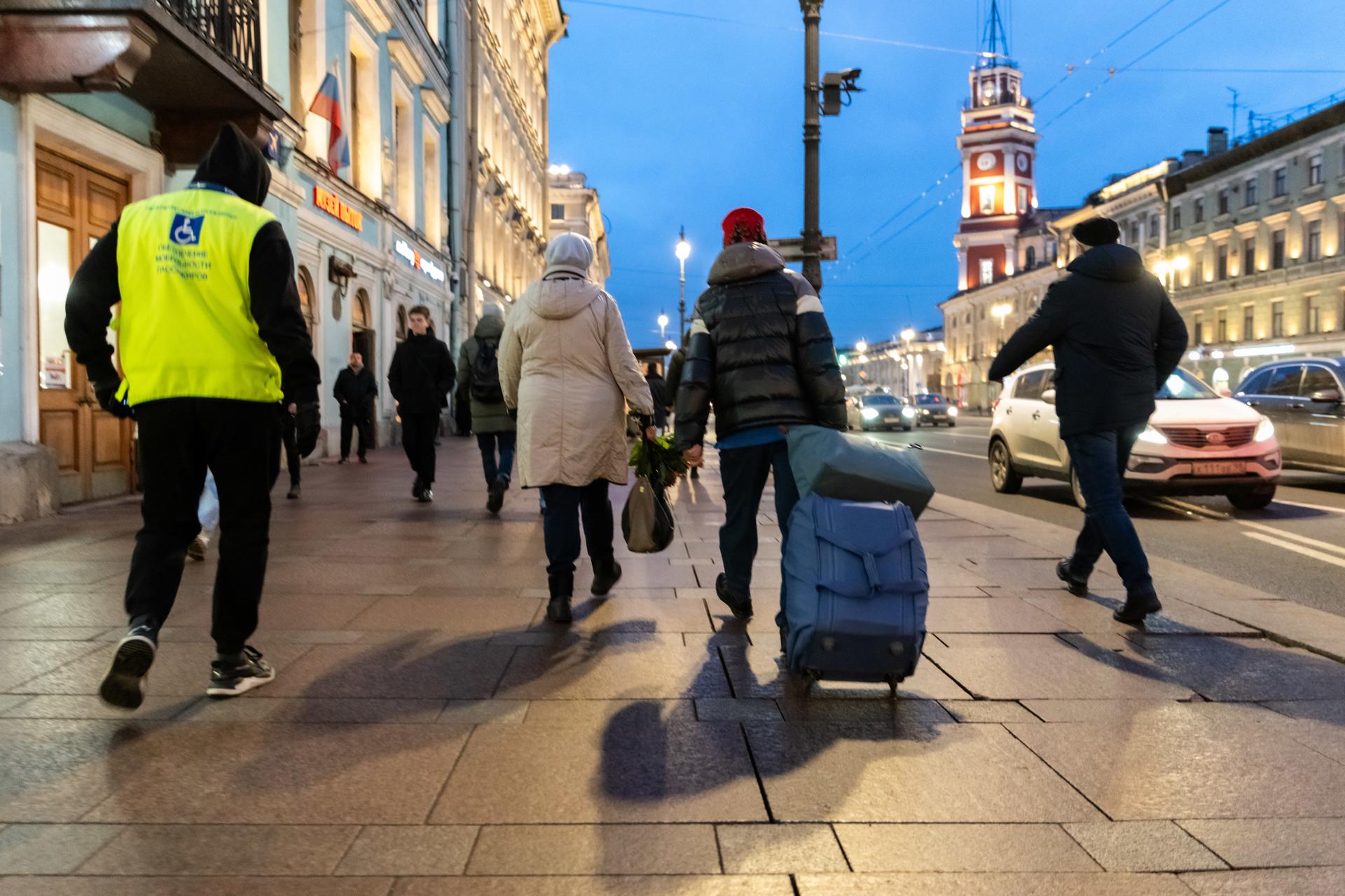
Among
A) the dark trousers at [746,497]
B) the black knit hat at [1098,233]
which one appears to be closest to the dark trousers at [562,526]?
the dark trousers at [746,497]

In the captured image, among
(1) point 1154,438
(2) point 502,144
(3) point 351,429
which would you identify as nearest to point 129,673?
(1) point 1154,438

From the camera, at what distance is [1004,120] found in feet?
314

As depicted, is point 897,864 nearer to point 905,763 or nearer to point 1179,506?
point 905,763

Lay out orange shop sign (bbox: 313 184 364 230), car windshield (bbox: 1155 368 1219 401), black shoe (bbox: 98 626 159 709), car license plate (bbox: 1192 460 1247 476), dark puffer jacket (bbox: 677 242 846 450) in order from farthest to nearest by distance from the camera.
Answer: orange shop sign (bbox: 313 184 364 230) < car windshield (bbox: 1155 368 1219 401) < car license plate (bbox: 1192 460 1247 476) < dark puffer jacket (bbox: 677 242 846 450) < black shoe (bbox: 98 626 159 709)

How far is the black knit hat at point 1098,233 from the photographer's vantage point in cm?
531

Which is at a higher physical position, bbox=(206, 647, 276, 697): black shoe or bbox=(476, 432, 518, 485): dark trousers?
bbox=(476, 432, 518, 485): dark trousers

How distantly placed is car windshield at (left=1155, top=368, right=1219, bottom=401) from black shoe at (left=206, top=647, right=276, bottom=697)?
29.7ft

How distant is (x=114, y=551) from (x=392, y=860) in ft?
17.8

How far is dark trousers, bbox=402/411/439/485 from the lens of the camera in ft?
33.6

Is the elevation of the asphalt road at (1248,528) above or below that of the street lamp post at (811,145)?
below

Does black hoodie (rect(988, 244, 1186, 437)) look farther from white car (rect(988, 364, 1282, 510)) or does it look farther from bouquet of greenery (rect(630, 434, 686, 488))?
white car (rect(988, 364, 1282, 510))

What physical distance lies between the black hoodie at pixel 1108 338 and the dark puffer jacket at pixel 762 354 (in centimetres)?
121

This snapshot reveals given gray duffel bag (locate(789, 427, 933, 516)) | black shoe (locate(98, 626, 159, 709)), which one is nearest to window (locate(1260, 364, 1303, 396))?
gray duffel bag (locate(789, 427, 933, 516))

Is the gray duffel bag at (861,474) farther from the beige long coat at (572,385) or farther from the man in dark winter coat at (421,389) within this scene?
the man in dark winter coat at (421,389)
